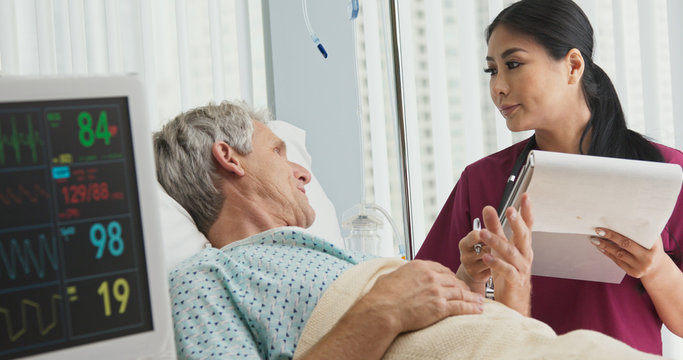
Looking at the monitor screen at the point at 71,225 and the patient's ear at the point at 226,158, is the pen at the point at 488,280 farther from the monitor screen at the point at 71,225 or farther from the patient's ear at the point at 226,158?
the monitor screen at the point at 71,225

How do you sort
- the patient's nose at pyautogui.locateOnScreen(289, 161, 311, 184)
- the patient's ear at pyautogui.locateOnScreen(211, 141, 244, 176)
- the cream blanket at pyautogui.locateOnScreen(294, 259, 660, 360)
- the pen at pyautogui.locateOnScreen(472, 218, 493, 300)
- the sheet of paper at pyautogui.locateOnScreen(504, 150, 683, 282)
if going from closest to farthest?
the cream blanket at pyautogui.locateOnScreen(294, 259, 660, 360)
the sheet of paper at pyautogui.locateOnScreen(504, 150, 683, 282)
the pen at pyautogui.locateOnScreen(472, 218, 493, 300)
the patient's ear at pyautogui.locateOnScreen(211, 141, 244, 176)
the patient's nose at pyautogui.locateOnScreen(289, 161, 311, 184)

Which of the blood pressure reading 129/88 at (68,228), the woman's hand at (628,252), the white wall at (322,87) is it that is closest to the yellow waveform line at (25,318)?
the blood pressure reading 129/88 at (68,228)

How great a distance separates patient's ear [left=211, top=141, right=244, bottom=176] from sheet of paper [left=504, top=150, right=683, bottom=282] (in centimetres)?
61

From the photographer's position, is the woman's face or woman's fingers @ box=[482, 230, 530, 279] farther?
the woman's face

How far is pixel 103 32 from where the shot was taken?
2.85 meters

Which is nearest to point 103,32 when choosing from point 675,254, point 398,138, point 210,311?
point 398,138

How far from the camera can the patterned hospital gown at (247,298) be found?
1.28 metres

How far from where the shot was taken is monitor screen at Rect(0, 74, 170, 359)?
761 millimetres

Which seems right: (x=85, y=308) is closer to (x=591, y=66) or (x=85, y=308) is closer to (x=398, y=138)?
(x=398, y=138)

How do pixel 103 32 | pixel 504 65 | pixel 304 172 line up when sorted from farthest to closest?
pixel 103 32
pixel 504 65
pixel 304 172

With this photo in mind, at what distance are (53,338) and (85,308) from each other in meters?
0.04

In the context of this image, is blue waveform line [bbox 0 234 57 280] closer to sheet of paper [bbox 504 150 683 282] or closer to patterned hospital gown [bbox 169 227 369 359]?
patterned hospital gown [bbox 169 227 369 359]

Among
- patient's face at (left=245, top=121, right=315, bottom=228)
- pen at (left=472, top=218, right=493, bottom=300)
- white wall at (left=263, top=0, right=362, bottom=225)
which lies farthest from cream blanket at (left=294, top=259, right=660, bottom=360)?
white wall at (left=263, top=0, right=362, bottom=225)

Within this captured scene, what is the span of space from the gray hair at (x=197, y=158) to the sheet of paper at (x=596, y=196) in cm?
65
